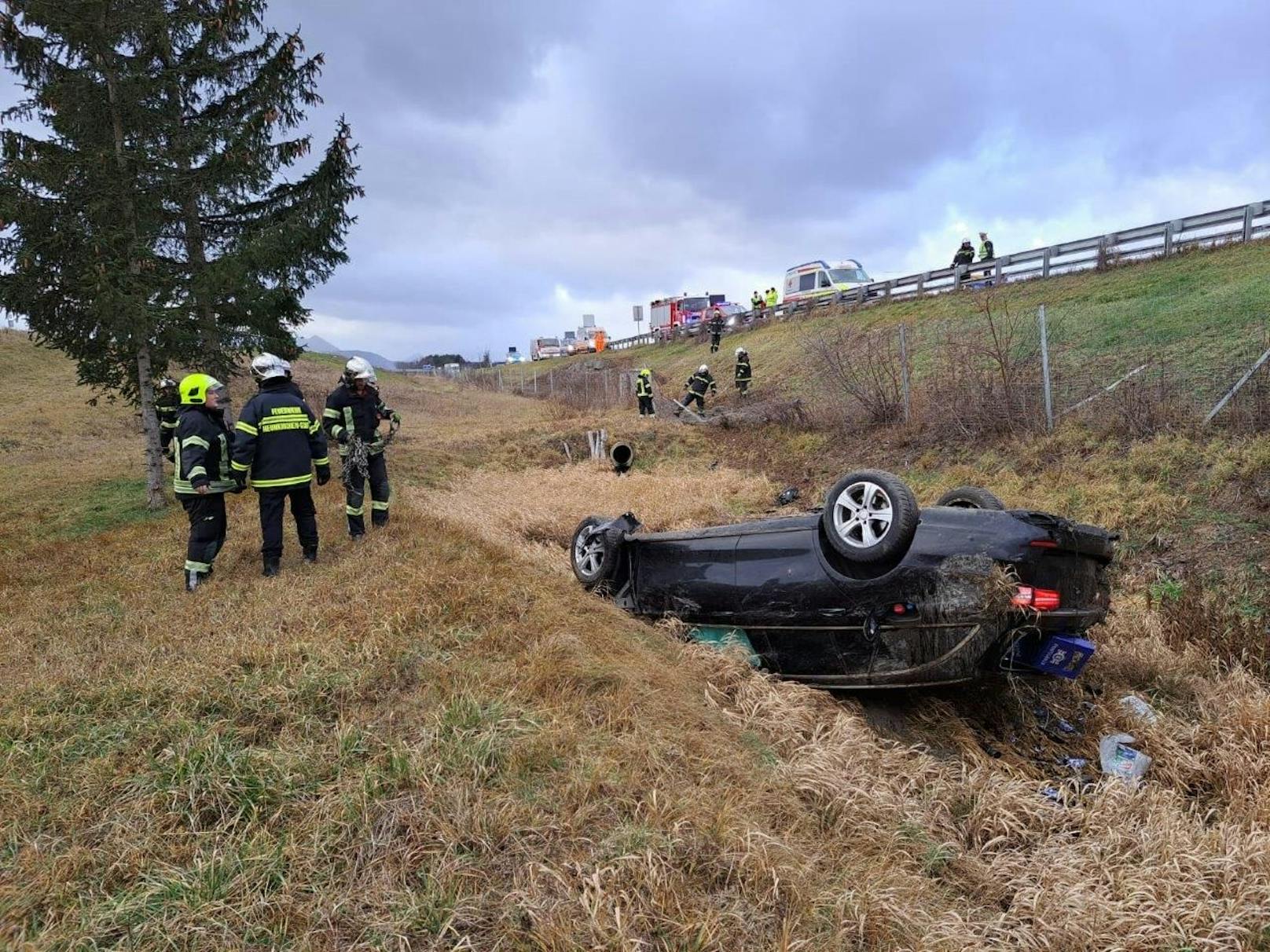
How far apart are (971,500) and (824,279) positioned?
25341 mm

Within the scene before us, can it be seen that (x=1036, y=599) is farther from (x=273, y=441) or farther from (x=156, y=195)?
(x=156, y=195)

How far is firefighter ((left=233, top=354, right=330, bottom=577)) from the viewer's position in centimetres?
539

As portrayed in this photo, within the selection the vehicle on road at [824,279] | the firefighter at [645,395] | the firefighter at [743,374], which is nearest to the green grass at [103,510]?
the firefighter at [645,395]

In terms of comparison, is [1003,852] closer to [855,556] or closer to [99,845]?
[855,556]

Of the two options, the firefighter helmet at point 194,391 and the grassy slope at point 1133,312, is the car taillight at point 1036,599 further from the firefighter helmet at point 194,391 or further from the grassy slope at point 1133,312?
the grassy slope at point 1133,312

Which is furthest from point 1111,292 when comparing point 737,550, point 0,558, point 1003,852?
point 0,558

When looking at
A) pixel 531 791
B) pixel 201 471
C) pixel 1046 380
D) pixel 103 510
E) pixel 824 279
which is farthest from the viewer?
pixel 824 279

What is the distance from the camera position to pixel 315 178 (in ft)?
36.6

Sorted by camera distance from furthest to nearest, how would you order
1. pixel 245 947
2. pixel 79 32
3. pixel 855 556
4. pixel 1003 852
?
1. pixel 79 32
2. pixel 855 556
3. pixel 1003 852
4. pixel 245 947

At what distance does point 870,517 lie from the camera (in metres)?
3.79

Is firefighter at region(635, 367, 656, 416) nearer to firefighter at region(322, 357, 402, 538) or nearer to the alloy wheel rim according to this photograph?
firefighter at region(322, 357, 402, 538)

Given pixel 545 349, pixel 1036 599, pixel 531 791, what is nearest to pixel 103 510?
pixel 531 791

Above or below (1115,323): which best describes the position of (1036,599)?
below

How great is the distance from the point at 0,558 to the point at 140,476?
5.94 m
